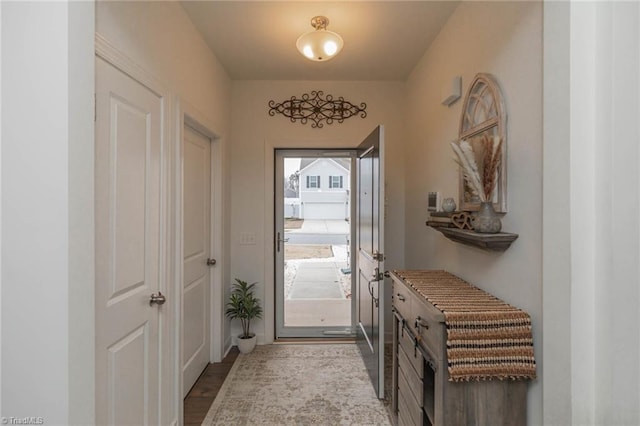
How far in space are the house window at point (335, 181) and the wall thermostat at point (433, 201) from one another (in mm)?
1120

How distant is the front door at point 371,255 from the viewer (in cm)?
222

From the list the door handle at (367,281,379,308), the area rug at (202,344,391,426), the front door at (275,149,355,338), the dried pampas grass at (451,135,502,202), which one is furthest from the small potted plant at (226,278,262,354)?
the dried pampas grass at (451,135,502,202)

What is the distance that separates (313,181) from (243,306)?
1440 millimetres

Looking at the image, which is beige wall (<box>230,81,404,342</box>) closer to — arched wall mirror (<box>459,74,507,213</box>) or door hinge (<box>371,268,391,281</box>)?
door hinge (<box>371,268,391,281</box>)

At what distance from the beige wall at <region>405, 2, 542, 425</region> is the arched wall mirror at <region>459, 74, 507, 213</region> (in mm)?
27

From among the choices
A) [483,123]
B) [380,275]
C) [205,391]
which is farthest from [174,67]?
[205,391]

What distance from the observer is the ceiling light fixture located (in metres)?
1.89

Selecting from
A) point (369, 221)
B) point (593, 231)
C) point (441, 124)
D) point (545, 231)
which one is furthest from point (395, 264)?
point (593, 231)

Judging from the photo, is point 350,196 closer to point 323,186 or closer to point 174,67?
point 323,186

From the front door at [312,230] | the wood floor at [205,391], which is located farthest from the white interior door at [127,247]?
the front door at [312,230]

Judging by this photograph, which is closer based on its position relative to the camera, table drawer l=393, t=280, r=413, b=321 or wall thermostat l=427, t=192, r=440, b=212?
table drawer l=393, t=280, r=413, b=321

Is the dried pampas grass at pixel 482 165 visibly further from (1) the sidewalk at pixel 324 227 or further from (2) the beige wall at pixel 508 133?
(1) the sidewalk at pixel 324 227

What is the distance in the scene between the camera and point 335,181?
3.30m

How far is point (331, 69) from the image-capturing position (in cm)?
283
